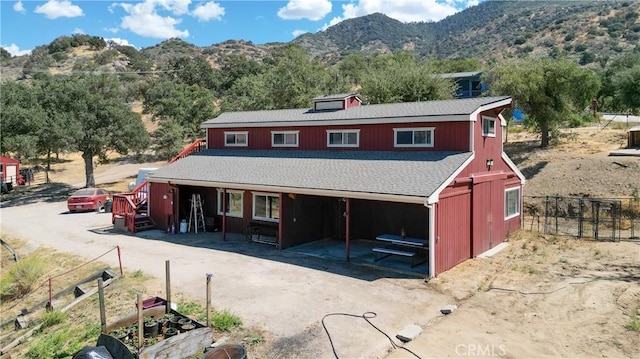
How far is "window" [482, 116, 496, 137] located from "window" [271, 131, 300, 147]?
7894 millimetres

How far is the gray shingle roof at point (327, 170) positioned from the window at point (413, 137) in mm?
512

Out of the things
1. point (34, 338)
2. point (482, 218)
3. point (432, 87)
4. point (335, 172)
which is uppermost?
point (432, 87)

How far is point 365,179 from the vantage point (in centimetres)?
1437

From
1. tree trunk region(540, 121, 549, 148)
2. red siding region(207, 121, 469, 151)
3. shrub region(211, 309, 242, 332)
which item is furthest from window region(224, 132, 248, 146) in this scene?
tree trunk region(540, 121, 549, 148)

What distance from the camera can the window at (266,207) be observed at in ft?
57.7

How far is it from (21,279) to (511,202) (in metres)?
17.5

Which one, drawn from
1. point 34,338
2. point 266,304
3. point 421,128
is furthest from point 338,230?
point 34,338

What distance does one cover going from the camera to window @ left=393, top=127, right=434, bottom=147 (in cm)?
1627

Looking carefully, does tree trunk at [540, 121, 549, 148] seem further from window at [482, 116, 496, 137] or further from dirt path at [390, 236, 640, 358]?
dirt path at [390, 236, 640, 358]

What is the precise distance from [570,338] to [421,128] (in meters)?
9.33

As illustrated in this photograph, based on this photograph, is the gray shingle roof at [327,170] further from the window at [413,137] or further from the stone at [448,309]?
the stone at [448,309]

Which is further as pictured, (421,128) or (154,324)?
(421,128)

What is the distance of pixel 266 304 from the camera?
10.5m

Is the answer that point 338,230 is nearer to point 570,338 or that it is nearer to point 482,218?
point 482,218
